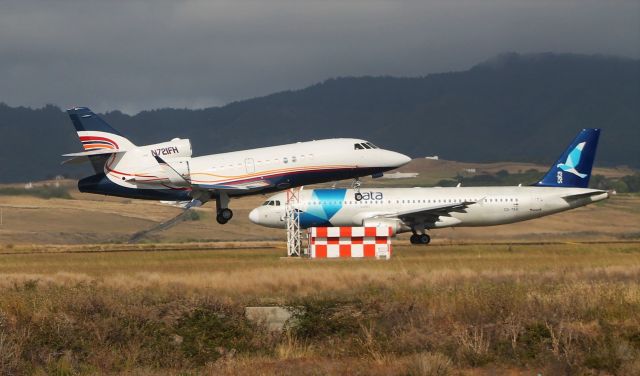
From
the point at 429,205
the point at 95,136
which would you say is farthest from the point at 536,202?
the point at 95,136

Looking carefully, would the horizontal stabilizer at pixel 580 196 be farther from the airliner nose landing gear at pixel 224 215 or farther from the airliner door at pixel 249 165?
the airliner nose landing gear at pixel 224 215

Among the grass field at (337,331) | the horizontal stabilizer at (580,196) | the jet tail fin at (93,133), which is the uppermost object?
the jet tail fin at (93,133)

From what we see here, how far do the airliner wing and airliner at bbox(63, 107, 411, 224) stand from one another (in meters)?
4.59

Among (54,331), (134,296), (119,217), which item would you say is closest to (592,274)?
(134,296)

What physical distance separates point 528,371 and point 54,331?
1032 centimetres

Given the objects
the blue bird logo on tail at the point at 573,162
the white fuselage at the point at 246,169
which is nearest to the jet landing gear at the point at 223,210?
the white fuselage at the point at 246,169

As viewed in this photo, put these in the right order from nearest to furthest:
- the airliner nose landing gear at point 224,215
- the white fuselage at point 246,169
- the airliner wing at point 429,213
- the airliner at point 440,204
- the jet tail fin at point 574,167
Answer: the white fuselage at point 246,169 → the airliner nose landing gear at point 224,215 → the airliner wing at point 429,213 → the airliner at point 440,204 → the jet tail fin at point 574,167

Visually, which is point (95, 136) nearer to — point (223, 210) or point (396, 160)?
point (223, 210)

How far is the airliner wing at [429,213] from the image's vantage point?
209ft

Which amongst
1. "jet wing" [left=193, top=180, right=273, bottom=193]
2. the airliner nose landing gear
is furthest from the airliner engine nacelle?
the airliner nose landing gear

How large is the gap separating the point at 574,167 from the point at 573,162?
1.08ft

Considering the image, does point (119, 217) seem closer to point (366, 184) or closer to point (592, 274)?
point (366, 184)

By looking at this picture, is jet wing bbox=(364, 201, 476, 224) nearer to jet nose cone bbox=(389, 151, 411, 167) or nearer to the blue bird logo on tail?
jet nose cone bbox=(389, 151, 411, 167)

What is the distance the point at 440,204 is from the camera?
2586 inches
